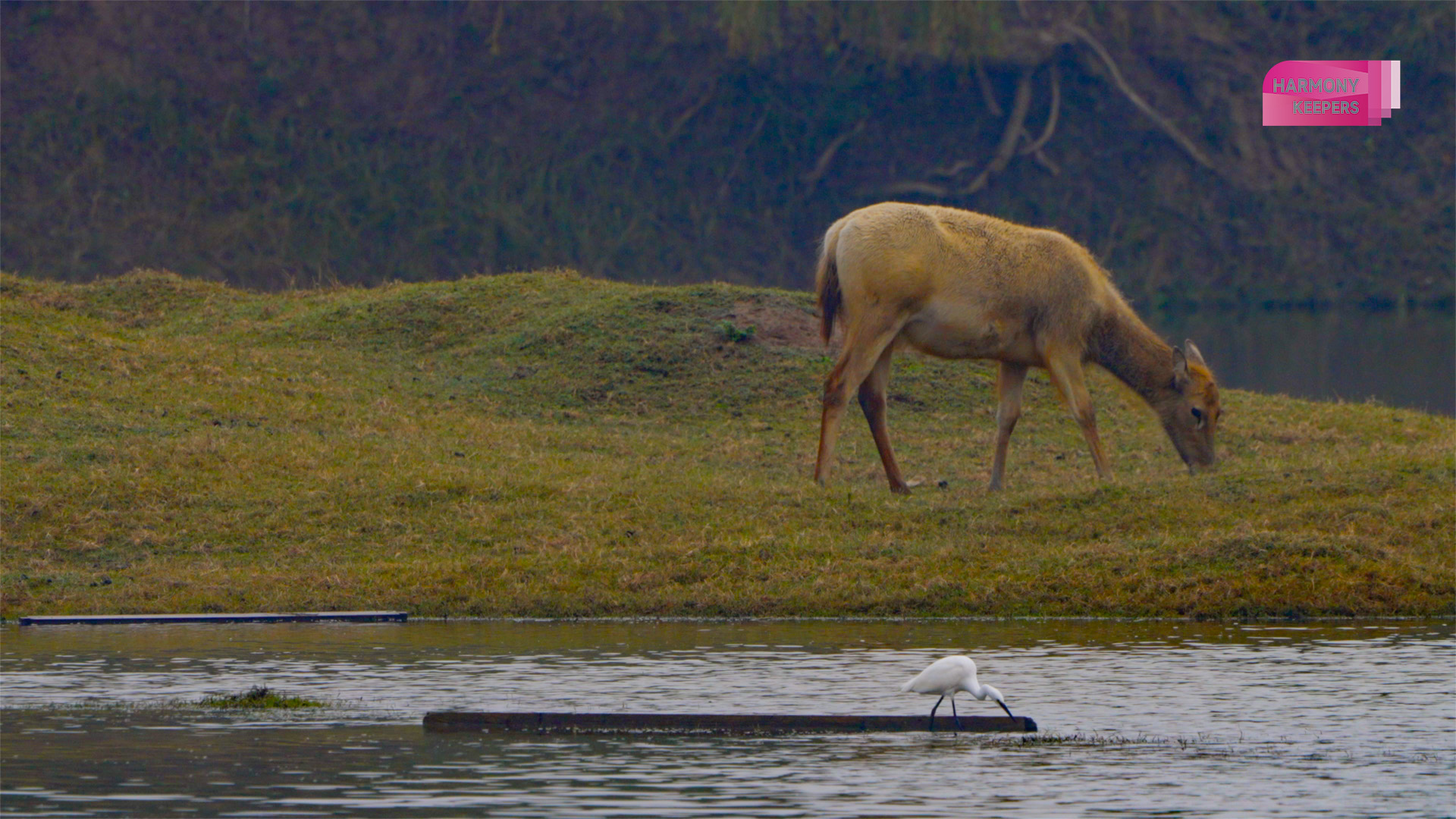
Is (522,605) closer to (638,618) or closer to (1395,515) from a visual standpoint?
(638,618)

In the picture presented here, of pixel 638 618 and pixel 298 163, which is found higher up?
pixel 298 163

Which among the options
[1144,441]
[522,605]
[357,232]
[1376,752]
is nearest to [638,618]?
[522,605]

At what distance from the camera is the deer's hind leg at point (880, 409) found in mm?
13062

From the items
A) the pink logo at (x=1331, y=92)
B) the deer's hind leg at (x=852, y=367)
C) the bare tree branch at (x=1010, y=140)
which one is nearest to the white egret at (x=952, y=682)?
the deer's hind leg at (x=852, y=367)

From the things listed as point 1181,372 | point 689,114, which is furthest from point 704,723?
point 689,114

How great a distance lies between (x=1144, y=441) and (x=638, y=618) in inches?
294

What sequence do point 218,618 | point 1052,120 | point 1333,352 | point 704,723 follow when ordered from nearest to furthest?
point 704,723
point 218,618
point 1333,352
point 1052,120

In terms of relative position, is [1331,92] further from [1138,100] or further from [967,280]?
[967,280]

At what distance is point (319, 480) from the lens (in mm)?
11961

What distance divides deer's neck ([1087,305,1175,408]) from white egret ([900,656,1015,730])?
23.4 ft

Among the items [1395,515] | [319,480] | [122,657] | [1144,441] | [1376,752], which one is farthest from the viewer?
[1144,441]

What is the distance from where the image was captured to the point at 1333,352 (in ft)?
97.9

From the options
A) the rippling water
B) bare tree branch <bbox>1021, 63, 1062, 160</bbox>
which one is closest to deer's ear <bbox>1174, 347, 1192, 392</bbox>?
the rippling water

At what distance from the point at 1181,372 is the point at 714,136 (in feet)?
90.5
